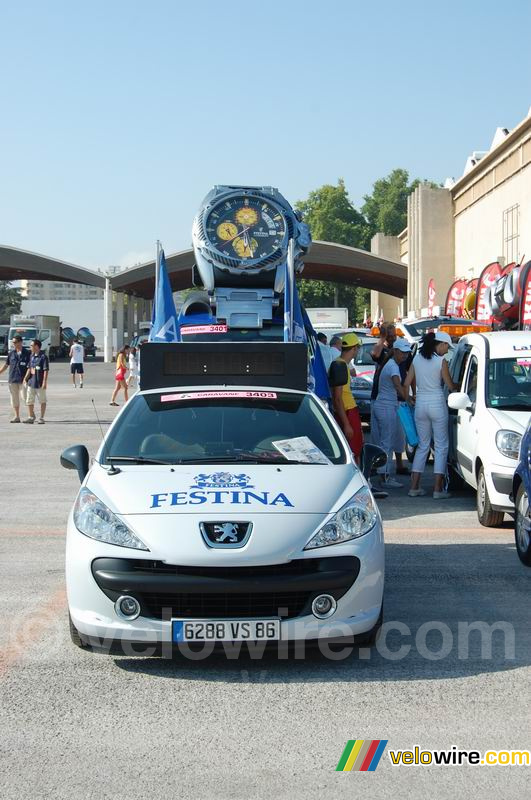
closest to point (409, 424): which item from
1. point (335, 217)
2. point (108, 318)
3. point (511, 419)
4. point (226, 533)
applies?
point (511, 419)

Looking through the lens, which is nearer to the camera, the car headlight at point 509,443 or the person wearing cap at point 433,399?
the car headlight at point 509,443

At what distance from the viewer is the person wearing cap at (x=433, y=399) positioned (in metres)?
11.4

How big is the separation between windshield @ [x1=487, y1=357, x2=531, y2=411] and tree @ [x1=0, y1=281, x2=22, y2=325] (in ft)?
491

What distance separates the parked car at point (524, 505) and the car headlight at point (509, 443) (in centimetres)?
100

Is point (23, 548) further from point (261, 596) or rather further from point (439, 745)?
point (439, 745)

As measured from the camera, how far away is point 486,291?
29.9 meters

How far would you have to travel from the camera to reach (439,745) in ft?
14.7

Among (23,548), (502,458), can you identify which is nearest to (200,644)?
(23,548)

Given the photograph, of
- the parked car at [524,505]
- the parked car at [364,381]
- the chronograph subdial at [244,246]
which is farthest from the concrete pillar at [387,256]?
the parked car at [524,505]

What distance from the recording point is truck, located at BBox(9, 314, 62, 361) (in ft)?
208

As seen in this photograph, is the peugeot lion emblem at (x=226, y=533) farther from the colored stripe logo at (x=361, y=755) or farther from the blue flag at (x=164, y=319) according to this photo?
the blue flag at (x=164, y=319)

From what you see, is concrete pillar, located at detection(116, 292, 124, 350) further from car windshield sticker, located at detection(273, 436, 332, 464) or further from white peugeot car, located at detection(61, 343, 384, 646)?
white peugeot car, located at detection(61, 343, 384, 646)

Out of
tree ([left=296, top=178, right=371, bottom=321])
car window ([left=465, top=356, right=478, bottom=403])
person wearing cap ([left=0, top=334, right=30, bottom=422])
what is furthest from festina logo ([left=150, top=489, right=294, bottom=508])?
tree ([left=296, top=178, right=371, bottom=321])

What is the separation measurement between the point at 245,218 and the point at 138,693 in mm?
9310
